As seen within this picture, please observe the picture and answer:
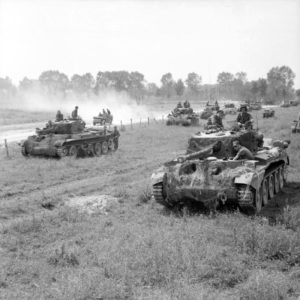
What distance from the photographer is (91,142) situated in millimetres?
22141

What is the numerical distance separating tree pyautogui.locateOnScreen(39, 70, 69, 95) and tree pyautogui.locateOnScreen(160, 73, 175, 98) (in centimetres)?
2732

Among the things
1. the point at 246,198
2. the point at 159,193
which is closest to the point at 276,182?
the point at 246,198

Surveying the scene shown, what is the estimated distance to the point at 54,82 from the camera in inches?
4016

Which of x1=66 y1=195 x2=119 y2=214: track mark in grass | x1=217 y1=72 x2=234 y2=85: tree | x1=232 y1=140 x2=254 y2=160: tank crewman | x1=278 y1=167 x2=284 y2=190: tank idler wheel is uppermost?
x1=217 y1=72 x2=234 y2=85: tree

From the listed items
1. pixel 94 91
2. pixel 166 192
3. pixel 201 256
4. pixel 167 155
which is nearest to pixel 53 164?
pixel 167 155

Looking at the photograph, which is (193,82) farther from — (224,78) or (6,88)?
(6,88)

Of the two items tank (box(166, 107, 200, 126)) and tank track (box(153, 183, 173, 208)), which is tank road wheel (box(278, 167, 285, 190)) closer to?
tank track (box(153, 183, 173, 208))

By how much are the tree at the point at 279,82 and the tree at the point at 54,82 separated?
46.4 meters

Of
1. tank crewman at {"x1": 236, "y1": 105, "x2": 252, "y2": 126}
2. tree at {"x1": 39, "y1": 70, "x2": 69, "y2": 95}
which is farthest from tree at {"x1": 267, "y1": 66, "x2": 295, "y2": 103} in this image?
tank crewman at {"x1": 236, "y1": 105, "x2": 252, "y2": 126}

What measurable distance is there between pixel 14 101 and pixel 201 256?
91572 mm

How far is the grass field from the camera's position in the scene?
251 inches

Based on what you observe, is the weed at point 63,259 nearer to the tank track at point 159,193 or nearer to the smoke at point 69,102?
the tank track at point 159,193

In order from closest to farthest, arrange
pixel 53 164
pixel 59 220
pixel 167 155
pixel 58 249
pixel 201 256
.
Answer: pixel 201 256 → pixel 58 249 → pixel 59 220 → pixel 53 164 → pixel 167 155

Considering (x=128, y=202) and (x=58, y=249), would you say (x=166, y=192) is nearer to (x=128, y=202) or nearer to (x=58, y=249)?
(x=128, y=202)
